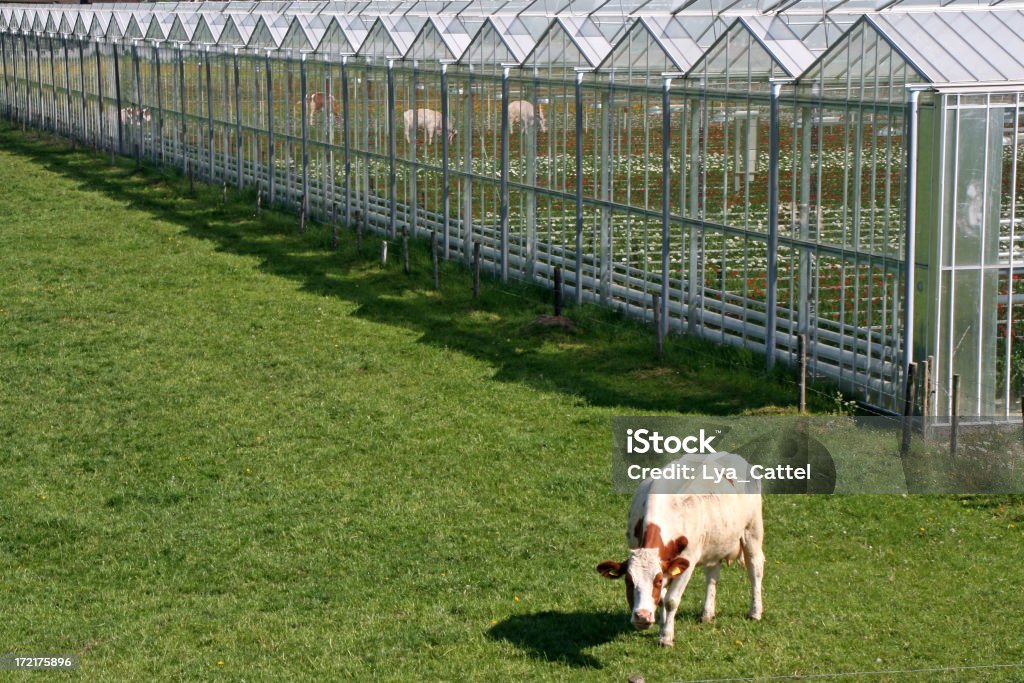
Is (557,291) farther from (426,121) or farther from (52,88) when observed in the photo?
(52,88)

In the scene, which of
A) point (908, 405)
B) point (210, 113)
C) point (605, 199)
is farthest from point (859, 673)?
point (210, 113)

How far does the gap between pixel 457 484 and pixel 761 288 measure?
697cm

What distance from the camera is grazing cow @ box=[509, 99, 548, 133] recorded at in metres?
27.2

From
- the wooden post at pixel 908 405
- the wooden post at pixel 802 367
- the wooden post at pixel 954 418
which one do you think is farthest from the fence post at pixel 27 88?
the wooden post at pixel 954 418

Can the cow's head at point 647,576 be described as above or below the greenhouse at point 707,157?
below

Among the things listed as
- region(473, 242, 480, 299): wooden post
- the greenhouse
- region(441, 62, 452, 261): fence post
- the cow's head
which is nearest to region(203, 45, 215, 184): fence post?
the greenhouse

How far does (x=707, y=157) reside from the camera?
2233 cm

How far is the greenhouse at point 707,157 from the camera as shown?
1762 cm

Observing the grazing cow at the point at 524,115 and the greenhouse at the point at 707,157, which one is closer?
the greenhouse at the point at 707,157

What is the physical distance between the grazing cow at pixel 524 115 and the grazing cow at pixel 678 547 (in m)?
15.8

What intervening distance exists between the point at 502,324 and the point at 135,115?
2633 cm

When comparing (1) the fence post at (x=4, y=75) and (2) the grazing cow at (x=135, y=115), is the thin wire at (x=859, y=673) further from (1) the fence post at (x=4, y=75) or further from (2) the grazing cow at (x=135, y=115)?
(1) the fence post at (x=4, y=75)

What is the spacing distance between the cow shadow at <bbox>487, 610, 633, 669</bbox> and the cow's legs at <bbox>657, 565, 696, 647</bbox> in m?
0.48

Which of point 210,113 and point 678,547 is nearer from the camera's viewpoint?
point 678,547
